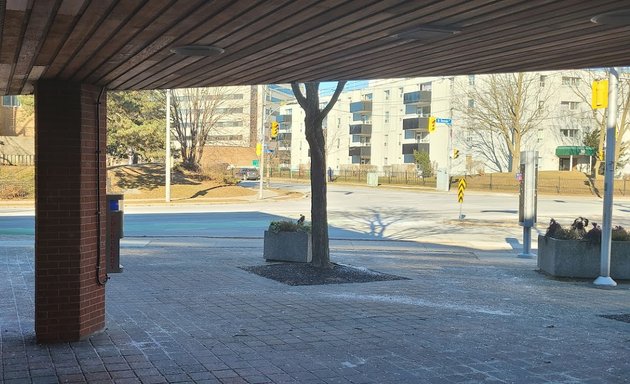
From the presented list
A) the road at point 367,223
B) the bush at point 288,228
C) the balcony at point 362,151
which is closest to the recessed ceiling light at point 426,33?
the bush at point 288,228

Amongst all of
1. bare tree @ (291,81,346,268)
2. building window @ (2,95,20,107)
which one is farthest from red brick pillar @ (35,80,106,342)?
building window @ (2,95,20,107)

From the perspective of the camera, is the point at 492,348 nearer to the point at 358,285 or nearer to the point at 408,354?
the point at 408,354

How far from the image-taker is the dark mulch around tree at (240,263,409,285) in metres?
10.4

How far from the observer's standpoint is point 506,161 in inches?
2662

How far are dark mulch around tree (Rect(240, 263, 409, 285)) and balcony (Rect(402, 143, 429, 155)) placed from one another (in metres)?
66.9

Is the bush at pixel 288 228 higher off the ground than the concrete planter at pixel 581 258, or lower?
higher

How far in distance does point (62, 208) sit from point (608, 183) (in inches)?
348

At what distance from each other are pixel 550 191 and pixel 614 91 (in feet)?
152

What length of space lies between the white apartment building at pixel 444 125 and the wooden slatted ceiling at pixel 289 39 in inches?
1816

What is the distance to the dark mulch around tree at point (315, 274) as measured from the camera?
34.2 ft

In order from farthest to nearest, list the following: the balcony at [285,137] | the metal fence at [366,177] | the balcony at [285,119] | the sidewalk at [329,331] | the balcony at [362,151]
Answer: the balcony at [285,119]
the balcony at [285,137]
the balcony at [362,151]
the metal fence at [366,177]
the sidewalk at [329,331]

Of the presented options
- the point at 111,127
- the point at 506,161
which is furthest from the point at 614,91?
the point at 506,161

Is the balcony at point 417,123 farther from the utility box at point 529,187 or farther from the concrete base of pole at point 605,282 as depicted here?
the concrete base of pole at point 605,282

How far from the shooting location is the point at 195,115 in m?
47.7
